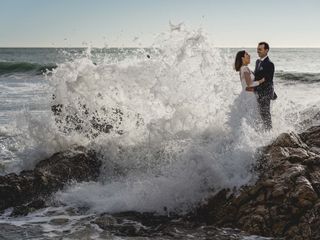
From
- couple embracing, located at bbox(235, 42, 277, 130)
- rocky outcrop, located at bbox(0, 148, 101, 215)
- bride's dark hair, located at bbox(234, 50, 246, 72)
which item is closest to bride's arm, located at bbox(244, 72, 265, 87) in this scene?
couple embracing, located at bbox(235, 42, 277, 130)

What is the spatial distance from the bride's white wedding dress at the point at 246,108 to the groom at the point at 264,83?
0.34ft

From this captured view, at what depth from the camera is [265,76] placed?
269 inches

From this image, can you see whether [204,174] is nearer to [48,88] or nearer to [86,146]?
[86,146]

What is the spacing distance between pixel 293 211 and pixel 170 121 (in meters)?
2.86

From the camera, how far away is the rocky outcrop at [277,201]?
4.77m

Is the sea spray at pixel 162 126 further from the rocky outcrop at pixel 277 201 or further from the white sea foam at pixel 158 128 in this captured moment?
the rocky outcrop at pixel 277 201

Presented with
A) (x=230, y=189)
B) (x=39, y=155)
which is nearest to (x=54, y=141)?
(x=39, y=155)

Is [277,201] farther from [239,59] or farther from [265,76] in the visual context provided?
[239,59]

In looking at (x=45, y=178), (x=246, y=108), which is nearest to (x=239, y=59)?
(x=246, y=108)

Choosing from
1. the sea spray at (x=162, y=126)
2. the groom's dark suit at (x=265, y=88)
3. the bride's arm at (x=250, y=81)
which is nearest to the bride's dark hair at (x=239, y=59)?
the bride's arm at (x=250, y=81)

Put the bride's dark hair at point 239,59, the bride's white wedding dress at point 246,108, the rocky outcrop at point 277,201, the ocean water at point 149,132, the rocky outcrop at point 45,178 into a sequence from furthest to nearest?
the bride's dark hair at point 239,59 → the bride's white wedding dress at point 246,108 → the rocky outcrop at point 45,178 → the ocean water at point 149,132 → the rocky outcrop at point 277,201

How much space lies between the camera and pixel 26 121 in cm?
860

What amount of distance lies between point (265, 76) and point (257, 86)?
0.22 m

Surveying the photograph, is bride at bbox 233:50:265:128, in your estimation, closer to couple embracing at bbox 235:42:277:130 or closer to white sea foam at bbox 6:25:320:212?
couple embracing at bbox 235:42:277:130
